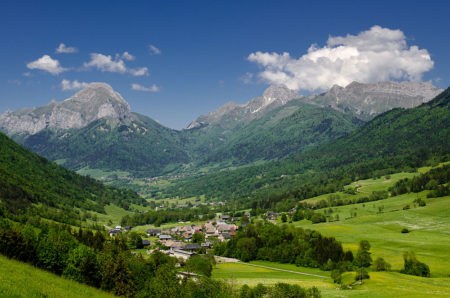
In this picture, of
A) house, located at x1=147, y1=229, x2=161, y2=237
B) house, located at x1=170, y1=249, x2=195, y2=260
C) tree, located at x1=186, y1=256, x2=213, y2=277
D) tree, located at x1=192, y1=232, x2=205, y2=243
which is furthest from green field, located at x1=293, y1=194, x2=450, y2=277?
house, located at x1=147, y1=229, x2=161, y2=237

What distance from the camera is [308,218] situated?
179m

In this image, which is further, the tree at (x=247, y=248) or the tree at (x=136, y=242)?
the tree at (x=136, y=242)

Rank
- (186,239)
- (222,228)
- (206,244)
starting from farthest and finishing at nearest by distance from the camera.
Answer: (222,228), (186,239), (206,244)

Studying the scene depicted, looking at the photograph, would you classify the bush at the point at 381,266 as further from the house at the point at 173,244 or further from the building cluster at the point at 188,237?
the house at the point at 173,244

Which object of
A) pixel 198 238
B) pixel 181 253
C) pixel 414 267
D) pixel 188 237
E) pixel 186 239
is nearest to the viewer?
pixel 414 267

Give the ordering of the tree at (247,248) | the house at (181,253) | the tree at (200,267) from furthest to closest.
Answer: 1. the house at (181,253)
2. the tree at (247,248)
3. the tree at (200,267)

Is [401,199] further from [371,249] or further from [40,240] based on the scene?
[40,240]

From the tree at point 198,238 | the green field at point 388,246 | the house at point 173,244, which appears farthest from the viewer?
the tree at point 198,238

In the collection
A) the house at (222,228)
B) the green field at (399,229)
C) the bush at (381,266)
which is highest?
the green field at (399,229)

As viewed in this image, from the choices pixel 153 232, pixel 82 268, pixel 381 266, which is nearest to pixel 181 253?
pixel 153 232

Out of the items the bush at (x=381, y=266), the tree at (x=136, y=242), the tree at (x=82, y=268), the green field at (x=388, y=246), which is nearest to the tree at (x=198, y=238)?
the tree at (x=136, y=242)

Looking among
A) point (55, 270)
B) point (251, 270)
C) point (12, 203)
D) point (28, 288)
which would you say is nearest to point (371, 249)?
point (251, 270)

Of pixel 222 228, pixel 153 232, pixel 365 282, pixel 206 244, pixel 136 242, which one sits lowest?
pixel 206 244

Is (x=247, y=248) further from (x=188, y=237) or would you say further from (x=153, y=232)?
(x=153, y=232)
